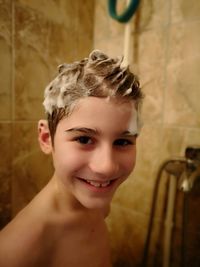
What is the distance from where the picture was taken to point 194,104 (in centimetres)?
76

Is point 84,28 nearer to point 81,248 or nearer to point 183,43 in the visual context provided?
point 183,43

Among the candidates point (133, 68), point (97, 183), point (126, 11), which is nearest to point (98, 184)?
point (97, 183)

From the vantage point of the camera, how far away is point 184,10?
0.77 metres

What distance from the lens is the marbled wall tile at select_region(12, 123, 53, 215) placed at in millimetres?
781

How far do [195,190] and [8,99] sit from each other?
27.4 inches

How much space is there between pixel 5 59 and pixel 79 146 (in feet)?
1.50

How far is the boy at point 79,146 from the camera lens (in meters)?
0.44

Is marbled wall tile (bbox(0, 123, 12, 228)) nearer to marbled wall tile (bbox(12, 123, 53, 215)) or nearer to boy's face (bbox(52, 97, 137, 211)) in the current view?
marbled wall tile (bbox(12, 123, 53, 215))

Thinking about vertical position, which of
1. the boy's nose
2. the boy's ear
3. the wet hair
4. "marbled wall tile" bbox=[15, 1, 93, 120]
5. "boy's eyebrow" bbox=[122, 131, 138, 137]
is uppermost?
"marbled wall tile" bbox=[15, 1, 93, 120]

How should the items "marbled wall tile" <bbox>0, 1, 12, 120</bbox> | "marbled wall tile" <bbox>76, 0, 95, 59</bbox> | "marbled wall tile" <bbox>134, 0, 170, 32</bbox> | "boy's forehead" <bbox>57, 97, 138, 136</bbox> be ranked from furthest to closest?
"marbled wall tile" <bbox>76, 0, 95, 59</bbox> < "marbled wall tile" <bbox>134, 0, 170, 32</bbox> < "marbled wall tile" <bbox>0, 1, 12, 120</bbox> < "boy's forehead" <bbox>57, 97, 138, 136</bbox>

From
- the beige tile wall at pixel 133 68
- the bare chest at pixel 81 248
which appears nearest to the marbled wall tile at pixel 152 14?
the beige tile wall at pixel 133 68

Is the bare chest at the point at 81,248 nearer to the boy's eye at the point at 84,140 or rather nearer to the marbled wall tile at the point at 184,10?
the boy's eye at the point at 84,140

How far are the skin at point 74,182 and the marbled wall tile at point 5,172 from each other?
0.85 feet

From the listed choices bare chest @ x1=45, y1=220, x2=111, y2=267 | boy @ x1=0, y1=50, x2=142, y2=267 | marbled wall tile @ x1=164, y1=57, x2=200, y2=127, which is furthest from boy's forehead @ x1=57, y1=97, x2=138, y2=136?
marbled wall tile @ x1=164, y1=57, x2=200, y2=127
